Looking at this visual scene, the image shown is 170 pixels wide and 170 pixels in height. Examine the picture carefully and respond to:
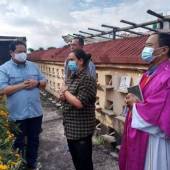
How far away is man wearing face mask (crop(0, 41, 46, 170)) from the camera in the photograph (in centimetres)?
425

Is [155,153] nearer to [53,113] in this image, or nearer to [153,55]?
[153,55]

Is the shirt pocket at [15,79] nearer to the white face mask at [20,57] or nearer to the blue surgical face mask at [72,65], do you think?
the white face mask at [20,57]

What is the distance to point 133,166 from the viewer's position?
2.97 metres

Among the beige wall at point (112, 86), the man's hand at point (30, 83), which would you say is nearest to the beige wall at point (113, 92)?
the beige wall at point (112, 86)

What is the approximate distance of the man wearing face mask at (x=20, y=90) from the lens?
4246 millimetres

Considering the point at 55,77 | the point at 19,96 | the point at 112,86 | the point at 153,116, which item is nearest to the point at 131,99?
the point at 153,116

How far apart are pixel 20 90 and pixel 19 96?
0.08 m

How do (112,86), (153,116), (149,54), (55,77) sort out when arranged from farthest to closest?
1. (55,77)
2. (112,86)
3. (149,54)
4. (153,116)

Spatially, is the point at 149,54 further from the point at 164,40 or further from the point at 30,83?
the point at 30,83

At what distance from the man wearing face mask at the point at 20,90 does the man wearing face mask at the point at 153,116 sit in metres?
1.73

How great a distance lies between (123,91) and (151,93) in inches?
104

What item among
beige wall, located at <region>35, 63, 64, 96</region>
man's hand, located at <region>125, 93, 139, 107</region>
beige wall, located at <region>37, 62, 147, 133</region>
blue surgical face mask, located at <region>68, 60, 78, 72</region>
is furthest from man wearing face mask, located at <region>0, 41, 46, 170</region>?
beige wall, located at <region>35, 63, 64, 96</region>

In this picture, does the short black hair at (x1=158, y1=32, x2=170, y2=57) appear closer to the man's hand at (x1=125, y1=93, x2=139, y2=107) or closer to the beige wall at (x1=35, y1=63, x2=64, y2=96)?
the man's hand at (x1=125, y1=93, x2=139, y2=107)

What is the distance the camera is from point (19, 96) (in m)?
4.28
